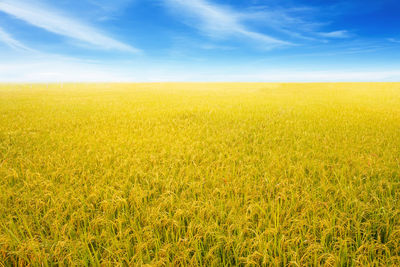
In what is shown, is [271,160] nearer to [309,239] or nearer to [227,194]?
[227,194]

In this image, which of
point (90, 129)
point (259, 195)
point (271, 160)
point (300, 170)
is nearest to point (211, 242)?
point (259, 195)

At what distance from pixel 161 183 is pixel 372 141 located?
6.01 meters

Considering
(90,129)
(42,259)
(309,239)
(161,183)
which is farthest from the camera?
(90,129)

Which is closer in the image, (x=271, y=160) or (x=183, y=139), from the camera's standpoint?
(x=271, y=160)

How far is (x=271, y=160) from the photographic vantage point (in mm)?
4363

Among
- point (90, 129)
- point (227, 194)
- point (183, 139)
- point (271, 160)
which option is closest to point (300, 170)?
point (271, 160)

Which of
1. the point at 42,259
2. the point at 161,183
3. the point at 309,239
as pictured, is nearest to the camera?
the point at 42,259

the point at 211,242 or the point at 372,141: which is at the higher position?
the point at 372,141

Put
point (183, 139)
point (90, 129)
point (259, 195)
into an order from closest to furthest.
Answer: point (259, 195) < point (183, 139) < point (90, 129)

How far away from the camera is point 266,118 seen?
9.65 m

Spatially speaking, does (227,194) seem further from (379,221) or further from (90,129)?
(90,129)

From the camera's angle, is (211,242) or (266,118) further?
(266,118)

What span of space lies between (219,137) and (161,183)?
3357mm

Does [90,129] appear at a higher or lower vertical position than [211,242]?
higher
